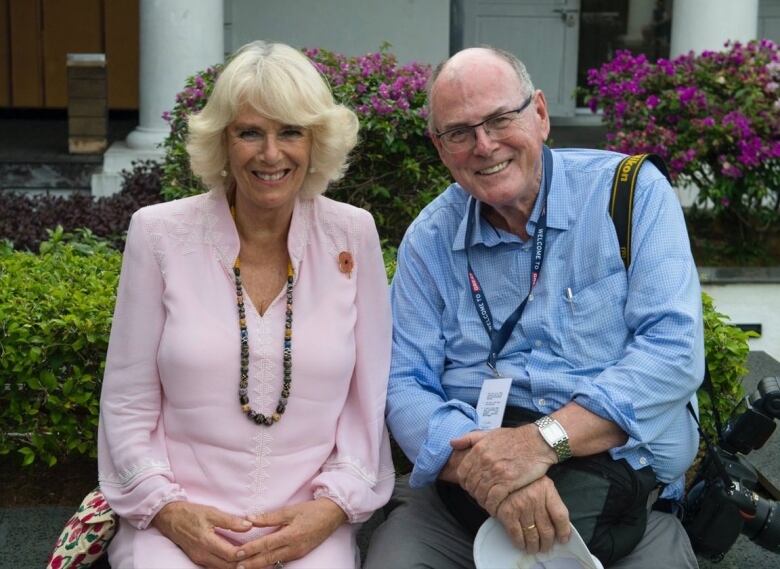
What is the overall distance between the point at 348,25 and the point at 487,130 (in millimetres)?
9006

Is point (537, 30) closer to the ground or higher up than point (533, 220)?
higher up

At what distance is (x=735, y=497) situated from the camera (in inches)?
137

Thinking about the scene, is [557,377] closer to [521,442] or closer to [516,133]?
[521,442]

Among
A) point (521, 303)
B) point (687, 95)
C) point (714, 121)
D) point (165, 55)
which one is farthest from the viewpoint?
point (165, 55)

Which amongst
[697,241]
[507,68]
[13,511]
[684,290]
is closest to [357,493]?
[684,290]

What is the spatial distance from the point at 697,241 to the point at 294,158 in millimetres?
5541

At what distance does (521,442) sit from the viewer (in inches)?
129

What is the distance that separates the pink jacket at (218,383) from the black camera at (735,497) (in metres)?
0.93

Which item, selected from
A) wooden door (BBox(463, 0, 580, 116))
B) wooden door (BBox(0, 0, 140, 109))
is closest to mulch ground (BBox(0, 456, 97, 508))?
wooden door (BBox(0, 0, 140, 109))

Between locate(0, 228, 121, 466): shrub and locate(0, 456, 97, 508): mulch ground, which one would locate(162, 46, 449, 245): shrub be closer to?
locate(0, 456, 97, 508): mulch ground

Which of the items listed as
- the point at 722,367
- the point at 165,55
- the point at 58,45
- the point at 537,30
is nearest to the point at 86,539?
the point at 722,367

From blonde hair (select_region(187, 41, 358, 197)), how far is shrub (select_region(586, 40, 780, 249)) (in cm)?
459

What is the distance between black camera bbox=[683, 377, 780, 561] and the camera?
3475mm

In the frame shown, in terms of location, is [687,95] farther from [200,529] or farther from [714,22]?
[200,529]
